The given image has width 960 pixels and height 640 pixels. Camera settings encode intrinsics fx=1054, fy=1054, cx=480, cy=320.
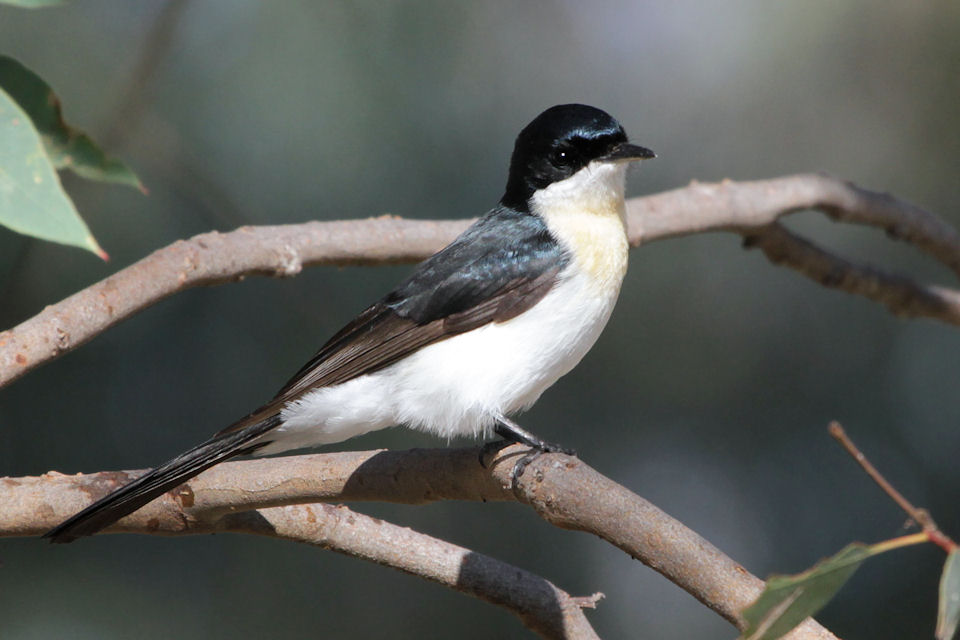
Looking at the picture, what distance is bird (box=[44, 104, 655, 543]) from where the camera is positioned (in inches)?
106

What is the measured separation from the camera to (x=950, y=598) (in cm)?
137

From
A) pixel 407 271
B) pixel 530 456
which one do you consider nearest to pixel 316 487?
pixel 530 456

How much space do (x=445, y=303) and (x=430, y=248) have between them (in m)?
0.55

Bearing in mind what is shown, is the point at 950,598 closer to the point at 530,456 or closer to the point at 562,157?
the point at 530,456

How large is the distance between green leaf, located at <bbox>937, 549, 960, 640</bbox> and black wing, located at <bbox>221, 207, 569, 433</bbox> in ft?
4.96

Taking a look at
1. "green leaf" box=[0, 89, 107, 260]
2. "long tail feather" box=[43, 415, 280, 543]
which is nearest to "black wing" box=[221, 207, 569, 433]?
"long tail feather" box=[43, 415, 280, 543]

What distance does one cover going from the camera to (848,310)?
189 inches

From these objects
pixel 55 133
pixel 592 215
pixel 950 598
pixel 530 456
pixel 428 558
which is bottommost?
pixel 950 598

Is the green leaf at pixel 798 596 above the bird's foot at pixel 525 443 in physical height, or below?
below

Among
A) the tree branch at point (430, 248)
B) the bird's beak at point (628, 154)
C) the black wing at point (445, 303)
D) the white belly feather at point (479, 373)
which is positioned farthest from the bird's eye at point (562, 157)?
the tree branch at point (430, 248)

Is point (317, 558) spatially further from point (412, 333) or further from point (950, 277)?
point (950, 277)

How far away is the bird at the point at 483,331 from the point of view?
2701mm

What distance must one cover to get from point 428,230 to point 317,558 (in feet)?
4.47

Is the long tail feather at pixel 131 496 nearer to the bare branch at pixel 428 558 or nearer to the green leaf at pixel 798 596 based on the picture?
the bare branch at pixel 428 558
